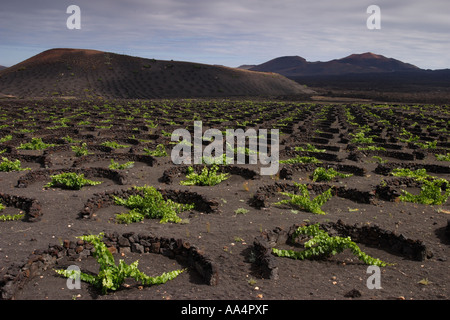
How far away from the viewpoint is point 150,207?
10633 mm

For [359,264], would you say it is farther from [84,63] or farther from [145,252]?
[84,63]

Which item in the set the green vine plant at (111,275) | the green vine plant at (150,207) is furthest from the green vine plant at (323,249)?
the green vine plant at (150,207)

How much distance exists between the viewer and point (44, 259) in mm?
7312

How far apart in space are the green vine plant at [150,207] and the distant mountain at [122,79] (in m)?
66.6

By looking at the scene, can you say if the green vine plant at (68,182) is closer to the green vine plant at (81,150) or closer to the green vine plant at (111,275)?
the green vine plant at (81,150)

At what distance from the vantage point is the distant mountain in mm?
79812

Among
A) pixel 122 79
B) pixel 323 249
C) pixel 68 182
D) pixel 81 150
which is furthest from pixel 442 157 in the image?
pixel 122 79

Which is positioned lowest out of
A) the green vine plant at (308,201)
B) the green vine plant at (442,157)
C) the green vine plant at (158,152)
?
the green vine plant at (308,201)

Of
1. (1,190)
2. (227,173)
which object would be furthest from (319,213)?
(1,190)

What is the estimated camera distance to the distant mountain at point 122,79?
79.8m

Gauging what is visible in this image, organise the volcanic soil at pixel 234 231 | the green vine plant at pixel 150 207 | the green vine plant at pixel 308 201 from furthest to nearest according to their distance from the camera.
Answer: the green vine plant at pixel 308 201, the green vine plant at pixel 150 207, the volcanic soil at pixel 234 231

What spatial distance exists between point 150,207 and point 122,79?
85.6 m

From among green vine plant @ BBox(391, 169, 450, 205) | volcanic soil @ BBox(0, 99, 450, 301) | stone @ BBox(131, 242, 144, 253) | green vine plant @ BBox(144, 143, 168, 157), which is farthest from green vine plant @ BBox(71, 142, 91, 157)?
green vine plant @ BBox(391, 169, 450, 205)

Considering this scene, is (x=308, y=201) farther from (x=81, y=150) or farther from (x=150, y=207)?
(x=81, y=150)
